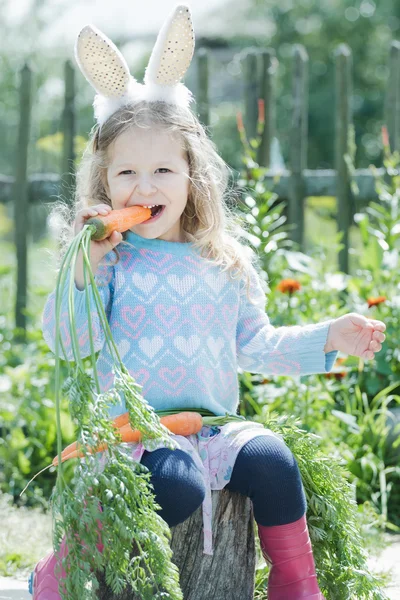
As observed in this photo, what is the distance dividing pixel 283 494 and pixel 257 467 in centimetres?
9

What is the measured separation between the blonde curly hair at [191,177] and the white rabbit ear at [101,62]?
8cm

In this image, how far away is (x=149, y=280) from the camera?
2.29 metres

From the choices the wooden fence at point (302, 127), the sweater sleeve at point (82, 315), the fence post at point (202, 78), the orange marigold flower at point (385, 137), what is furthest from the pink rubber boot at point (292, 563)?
the fence post at point (202, 78)

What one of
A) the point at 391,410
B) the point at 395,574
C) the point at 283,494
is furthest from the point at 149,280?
the point at 391,410

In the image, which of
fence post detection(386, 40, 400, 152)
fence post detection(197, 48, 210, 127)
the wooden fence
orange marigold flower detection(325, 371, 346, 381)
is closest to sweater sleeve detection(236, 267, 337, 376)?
orange marigold flower detection(325, 371, 346, 381)

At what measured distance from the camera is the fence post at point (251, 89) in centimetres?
481

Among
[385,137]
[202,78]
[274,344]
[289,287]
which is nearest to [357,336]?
[274,344]

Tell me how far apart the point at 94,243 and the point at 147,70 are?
540 millimetres

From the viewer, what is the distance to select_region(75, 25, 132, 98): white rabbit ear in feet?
7.51

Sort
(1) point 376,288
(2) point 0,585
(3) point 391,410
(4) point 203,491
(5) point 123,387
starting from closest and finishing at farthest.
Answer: (5) point 123,387
(4) point 203,491
(2) point 0,585
(3) point 391,410
(1) point 376,288

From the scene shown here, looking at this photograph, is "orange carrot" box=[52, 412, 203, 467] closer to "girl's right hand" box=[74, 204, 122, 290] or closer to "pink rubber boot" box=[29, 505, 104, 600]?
"pink rubber boot" box=[29, 505, 104, 600]

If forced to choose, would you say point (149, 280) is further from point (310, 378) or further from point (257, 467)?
point (310, 378)

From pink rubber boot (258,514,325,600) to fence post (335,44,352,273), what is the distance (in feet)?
9.46

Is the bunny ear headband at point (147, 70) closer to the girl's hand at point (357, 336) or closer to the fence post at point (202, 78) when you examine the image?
the girl's hand at point (357, 336)
